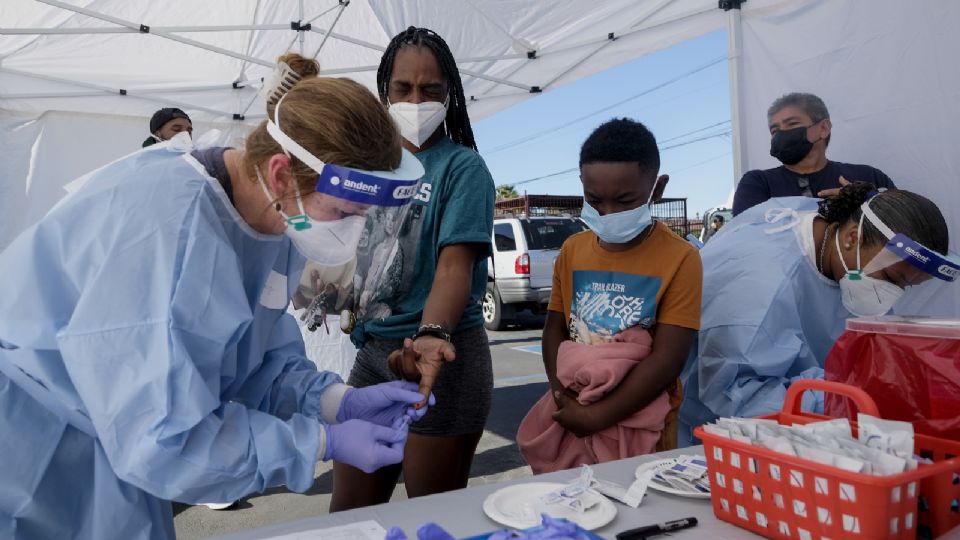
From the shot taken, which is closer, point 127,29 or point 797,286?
point 797,286

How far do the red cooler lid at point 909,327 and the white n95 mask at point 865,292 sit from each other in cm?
54

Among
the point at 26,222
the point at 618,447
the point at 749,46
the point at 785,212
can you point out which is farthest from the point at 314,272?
the point at 26,222

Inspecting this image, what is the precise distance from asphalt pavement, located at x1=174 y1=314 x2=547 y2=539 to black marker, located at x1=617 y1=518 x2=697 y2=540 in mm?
2188

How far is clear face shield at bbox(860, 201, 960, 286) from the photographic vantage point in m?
1.54

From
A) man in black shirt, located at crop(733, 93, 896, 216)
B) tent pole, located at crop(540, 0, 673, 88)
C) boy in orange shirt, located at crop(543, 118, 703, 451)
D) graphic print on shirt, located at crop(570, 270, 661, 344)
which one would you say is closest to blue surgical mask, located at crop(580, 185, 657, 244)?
boy in orange shirt, located at crop(543, 118, 703, 451)

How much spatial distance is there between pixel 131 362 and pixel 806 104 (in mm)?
2799

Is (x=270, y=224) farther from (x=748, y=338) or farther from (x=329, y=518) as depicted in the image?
(x=748, y=338)

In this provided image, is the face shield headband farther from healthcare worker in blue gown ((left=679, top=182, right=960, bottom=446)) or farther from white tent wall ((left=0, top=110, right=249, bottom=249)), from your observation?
white tent wall ((left=0, top=110, right=249, bottom=249))

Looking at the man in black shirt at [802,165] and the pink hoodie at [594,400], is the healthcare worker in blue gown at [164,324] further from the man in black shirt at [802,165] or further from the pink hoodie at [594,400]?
the man in black shirt at [802,165]

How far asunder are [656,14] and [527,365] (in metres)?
3.97

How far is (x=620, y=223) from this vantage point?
5.75ft

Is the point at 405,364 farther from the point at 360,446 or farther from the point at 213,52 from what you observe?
the point at 213,52

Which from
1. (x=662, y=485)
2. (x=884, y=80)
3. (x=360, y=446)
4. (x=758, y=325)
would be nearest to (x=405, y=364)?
(x=360, y=446)

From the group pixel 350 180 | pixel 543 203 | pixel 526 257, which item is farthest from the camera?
pixel 543 203
